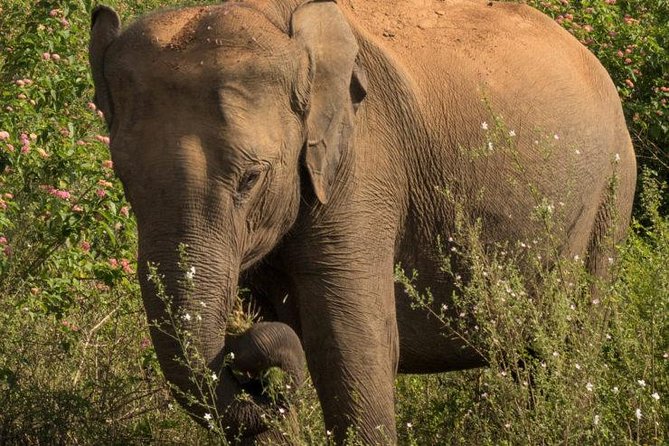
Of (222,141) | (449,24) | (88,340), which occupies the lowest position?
(88,340)

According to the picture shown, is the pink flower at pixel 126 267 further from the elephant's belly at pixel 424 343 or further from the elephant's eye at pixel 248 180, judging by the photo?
the elephant's eye at pixel 248 180

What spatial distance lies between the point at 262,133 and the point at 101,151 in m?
2.32

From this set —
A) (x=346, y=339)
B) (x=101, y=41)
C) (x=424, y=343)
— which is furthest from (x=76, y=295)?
(x=101, y=41)

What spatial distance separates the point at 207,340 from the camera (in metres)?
5.67

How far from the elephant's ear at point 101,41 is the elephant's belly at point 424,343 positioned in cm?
153

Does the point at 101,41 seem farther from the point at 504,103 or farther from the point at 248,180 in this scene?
the point at 504,103

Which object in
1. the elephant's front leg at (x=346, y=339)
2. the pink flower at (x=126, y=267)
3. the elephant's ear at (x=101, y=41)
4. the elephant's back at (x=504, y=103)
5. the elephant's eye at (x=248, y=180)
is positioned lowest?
the pink flower at (x=126, y=267)

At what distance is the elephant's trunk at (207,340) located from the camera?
5.55 metres

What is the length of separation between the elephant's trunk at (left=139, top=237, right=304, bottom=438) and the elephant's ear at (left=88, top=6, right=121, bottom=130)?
0.71 meters

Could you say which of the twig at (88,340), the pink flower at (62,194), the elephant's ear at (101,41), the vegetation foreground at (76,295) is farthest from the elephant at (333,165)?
the twig at (88,340)

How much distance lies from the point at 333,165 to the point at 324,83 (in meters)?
0.30

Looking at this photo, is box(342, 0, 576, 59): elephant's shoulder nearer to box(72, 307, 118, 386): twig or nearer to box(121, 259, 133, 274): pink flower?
box(121, 259, 133, 274): pink flower

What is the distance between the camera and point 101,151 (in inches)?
314

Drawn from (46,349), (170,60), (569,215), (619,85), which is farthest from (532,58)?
(619,85)
